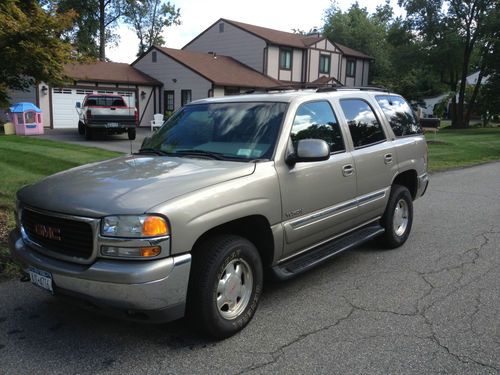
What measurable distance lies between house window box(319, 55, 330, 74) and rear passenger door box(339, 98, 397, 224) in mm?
34596

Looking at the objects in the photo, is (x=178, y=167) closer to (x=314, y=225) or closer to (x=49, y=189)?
(x=49, y=189)

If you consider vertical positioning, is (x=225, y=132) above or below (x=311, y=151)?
above

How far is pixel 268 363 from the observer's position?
327 cm

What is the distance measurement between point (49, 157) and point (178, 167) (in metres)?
10.0

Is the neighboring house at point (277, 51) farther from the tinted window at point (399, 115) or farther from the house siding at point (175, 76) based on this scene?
the tinted window at point (399, 115)

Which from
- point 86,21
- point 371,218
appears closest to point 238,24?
point 86,21

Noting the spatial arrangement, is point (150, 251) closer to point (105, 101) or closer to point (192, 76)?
point (105, 101)

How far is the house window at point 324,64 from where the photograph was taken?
38750 millimetres

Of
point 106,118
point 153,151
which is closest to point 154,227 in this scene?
point 153,151

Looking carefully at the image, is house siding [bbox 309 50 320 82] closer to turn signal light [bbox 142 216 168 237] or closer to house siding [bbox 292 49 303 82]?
house siding [bbox 292 49 303 82]

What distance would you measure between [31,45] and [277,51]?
30859 millimetres

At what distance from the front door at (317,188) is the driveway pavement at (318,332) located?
58 cm

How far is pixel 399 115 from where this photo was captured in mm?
6191

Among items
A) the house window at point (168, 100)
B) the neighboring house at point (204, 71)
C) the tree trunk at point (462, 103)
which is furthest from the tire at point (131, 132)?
the tree trunk at point (462, 103)
